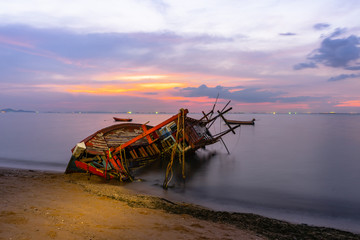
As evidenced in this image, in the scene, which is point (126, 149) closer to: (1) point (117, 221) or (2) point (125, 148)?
(2) point (125, 148)

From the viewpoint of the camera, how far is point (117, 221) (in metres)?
7.49

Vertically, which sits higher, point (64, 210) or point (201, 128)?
point (201, 128)

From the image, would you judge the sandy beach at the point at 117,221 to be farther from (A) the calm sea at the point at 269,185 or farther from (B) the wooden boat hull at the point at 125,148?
(B) the wooden boat hull at the point at 125,148

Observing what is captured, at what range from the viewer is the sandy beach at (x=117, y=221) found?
656 centimetres

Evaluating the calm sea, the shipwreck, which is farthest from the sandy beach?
the shipwreck

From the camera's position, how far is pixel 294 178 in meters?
18.2

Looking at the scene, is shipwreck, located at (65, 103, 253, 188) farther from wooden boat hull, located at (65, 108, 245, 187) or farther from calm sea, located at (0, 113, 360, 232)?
calm sea, located at (0, 113, 360, 232)

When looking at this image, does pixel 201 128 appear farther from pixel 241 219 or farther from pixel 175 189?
pixel 241 219

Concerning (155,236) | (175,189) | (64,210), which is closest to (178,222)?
(155,236)

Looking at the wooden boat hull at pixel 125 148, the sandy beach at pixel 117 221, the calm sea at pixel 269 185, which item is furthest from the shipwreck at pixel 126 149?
the sandy beach at pixel 117 221

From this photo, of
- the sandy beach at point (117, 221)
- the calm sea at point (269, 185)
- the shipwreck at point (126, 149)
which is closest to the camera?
the sandy beach at point (117, 221)

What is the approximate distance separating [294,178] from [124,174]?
12.0 metres

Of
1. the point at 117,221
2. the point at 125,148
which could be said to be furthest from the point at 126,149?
the point at 117,221

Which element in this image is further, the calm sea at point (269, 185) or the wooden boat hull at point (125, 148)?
the wooden boat hull at point (125, 148)
